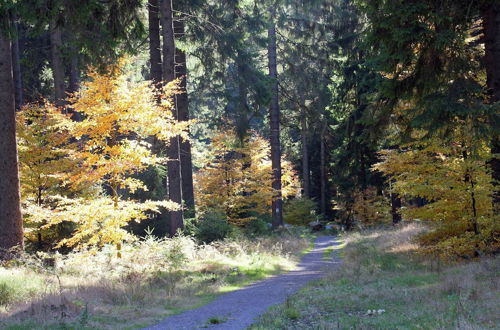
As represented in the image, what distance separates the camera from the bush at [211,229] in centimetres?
1764

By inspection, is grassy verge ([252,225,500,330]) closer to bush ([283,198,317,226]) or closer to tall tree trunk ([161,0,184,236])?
tall tree trunk ([161,0,184,236])

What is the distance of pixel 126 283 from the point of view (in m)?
10.6

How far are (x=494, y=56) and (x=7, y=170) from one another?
41.0 feet

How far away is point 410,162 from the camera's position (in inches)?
603

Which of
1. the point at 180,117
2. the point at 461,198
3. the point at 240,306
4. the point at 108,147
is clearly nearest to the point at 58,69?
the point at 180,117

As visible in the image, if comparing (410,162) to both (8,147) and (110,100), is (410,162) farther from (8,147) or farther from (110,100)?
(8,147)

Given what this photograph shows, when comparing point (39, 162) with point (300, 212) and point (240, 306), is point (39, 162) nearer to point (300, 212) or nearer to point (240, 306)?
point (240, 306)

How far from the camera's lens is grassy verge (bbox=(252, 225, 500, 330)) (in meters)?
6.11

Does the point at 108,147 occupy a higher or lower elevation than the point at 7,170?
higher

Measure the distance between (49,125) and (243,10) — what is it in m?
11.2

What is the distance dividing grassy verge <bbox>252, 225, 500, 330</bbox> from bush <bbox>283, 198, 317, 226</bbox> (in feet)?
88.8

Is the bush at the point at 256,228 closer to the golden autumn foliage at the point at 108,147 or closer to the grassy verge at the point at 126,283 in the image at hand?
the grassy verge at the point at 126,283

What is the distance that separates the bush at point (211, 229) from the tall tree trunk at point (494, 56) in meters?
10.0

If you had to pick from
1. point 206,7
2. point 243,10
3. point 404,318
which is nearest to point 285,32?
point 243,10
